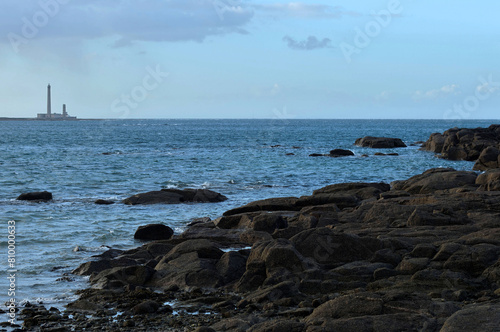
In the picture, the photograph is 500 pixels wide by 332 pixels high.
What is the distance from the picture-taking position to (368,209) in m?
20.6

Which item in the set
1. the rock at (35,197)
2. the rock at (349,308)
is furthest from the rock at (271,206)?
the rock at (349,308)

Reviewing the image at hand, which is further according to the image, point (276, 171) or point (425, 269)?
point (276, 171)

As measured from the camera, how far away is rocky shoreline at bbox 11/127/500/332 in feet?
34.5

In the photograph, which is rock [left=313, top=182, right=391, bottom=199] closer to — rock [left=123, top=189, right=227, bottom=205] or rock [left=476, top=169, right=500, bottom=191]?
rock [left=476, top=169, right=500, bottom=191]

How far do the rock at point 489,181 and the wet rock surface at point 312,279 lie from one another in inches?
206

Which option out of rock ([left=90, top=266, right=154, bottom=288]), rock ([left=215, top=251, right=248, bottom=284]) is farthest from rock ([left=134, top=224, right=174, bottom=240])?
rock ([left=215, top=251, right=248, bottom=284])

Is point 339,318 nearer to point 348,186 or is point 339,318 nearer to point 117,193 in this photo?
point 348,186

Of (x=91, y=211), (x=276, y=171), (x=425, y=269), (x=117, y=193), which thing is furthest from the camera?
(x=276, y=171)

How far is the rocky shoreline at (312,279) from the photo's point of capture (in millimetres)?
10509

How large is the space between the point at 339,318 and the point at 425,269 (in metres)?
3.84

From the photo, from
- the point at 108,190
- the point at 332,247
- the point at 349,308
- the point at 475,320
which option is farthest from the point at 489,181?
the point at 108,190

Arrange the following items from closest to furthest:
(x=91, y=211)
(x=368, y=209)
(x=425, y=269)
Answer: (x=425, y=269) < (x=368, y=209) < (x=91, y=211)

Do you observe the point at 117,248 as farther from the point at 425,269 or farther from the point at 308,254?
the point at 425,269

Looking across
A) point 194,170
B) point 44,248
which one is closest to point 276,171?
point 194,170
